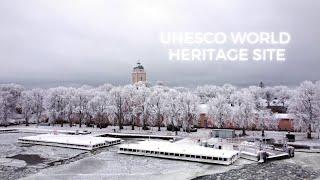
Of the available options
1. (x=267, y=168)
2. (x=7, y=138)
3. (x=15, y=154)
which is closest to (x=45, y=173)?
(x=15, y=154)

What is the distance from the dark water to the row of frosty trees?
107 feet

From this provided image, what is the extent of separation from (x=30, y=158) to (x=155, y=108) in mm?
36808

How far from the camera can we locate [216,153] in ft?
173

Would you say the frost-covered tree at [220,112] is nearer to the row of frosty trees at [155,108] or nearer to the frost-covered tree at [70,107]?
the row of frosty trees at [155,108]

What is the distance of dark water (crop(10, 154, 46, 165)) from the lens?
175ft

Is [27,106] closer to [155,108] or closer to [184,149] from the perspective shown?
[155,108]

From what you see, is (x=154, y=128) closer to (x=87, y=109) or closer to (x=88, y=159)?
(x=87, y=109)

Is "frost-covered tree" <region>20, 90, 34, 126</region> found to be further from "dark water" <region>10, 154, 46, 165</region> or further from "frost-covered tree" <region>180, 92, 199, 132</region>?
"dark water" <region>10, 154, 46, 165</region>

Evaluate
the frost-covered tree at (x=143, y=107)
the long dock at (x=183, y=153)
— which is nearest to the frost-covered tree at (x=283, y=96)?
the frost-covered tree at (x=143, y=107)

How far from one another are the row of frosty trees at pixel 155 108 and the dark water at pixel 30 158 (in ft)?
107

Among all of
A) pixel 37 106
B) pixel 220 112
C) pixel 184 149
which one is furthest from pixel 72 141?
pixel 37 106

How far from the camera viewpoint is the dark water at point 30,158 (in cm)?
5331

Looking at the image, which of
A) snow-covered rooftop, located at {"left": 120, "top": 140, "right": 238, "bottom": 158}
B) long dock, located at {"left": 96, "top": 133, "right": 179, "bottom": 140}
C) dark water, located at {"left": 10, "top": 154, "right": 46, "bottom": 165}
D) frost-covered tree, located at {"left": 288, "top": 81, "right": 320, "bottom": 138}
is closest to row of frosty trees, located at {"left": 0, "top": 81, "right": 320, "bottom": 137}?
frost-covered tree, located at {"left": 288, "top": 81, "right": 320, "bottom": 138}

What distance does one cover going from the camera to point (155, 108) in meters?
88.2
